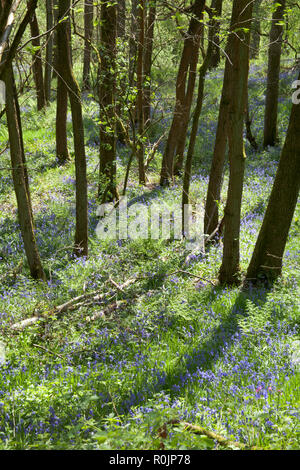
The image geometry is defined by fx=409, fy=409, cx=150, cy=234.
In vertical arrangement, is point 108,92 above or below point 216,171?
above

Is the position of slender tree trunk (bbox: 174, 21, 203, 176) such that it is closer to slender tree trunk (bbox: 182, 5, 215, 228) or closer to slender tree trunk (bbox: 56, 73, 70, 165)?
slender tree trunk (bbox: 182, 5, 215, 228)

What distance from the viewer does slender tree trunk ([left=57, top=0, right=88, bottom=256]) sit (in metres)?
6.90

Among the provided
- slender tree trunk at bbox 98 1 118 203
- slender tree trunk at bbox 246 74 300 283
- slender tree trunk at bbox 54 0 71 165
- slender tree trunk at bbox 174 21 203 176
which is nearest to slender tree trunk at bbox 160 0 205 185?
slender tree trunk at bbox 174 21 203 176

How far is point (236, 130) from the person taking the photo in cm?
603

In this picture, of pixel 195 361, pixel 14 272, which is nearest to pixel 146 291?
pixel 195 361

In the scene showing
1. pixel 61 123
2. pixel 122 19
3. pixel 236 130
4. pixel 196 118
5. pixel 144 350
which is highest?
pixel 122 19

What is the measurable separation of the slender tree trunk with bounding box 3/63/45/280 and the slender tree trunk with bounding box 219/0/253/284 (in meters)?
3.28

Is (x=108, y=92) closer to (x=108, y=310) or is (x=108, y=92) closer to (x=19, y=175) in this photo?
(x=19, y=175)

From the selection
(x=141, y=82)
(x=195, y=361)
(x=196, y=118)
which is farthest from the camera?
(x=141, y=82)

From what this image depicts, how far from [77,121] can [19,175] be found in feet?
4.66

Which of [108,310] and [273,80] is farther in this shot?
[273,80]
